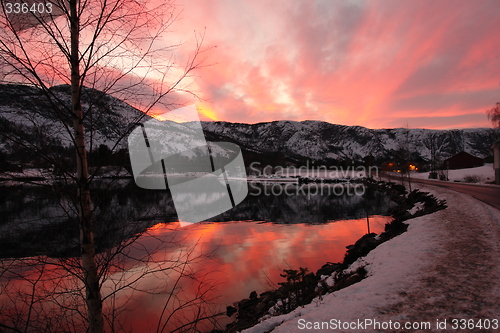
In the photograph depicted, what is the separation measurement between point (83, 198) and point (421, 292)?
5.59 metres

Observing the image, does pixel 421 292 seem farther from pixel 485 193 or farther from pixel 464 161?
pixel 464 161

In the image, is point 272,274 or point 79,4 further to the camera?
point 272,274

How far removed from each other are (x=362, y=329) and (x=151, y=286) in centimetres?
763

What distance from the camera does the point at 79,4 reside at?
2838 mm

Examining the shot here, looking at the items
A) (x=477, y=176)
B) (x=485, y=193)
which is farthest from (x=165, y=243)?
(x=477, y=176)

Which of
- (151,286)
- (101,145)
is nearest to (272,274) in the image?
(151,286)

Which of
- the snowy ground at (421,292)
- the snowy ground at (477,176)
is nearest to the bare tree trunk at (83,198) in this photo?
the snowy ground at (421,292)

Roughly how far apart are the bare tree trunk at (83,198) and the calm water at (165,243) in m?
0.35

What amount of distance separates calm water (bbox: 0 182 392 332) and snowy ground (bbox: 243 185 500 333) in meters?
2.30

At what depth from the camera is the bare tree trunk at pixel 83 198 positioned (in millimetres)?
2781

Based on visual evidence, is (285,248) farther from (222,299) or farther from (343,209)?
(343,209)

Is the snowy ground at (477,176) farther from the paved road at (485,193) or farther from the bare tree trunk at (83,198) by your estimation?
the bare tree trunk at (83,198)

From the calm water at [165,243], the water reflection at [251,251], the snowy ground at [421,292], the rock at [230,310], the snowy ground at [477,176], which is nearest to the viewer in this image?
the calm water at [165,243]

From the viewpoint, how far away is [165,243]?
42.1 ft
